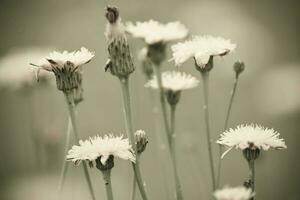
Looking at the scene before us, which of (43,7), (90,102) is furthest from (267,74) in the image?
(43,7)

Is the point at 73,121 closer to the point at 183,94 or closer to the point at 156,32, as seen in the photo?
the point at 156,32

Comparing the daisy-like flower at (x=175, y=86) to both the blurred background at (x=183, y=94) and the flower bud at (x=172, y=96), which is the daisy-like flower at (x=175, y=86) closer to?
the flower bud at (x=172, y=96)

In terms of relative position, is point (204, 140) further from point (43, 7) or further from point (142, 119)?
point (43, 7)

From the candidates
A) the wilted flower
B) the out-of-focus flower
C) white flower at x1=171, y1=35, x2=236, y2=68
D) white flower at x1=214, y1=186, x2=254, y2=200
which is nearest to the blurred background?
the out-of-focus flower

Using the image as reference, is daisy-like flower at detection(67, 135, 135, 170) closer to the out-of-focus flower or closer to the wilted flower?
the wilted flower

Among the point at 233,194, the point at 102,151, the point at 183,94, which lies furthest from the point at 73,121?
the point at 183,94
